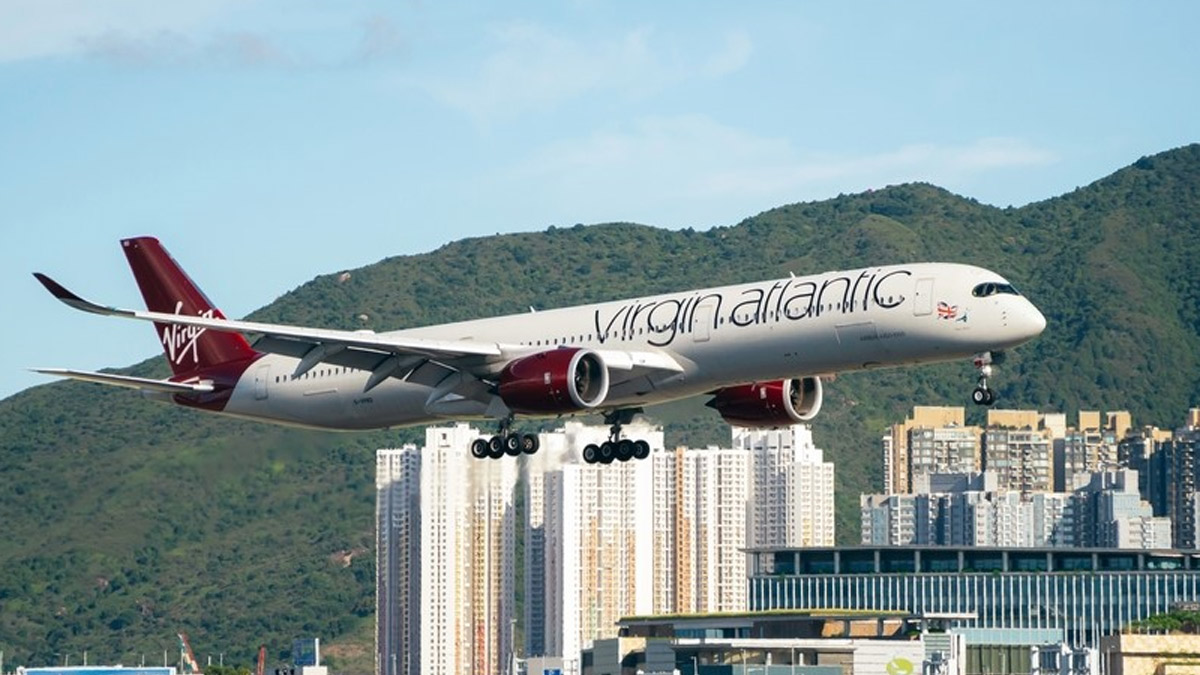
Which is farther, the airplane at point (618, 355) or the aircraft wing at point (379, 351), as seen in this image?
the aircraft wing at point (379, 351)

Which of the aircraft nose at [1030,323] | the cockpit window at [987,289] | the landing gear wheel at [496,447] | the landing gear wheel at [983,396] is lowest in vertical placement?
the landing gear wheel at [496,447]

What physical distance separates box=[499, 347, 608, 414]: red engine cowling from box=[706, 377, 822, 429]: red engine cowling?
20.3 ft

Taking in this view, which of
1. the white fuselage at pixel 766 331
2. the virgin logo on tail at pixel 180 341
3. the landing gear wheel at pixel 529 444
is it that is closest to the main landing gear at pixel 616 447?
the landing gear wheel at pixel 529 444

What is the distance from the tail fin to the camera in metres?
77.8

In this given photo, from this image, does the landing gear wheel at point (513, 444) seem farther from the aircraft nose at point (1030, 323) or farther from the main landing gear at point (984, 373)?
the aircraft nose at point (1030, 323)

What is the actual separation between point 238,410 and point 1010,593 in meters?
129

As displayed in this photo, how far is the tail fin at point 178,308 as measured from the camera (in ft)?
255

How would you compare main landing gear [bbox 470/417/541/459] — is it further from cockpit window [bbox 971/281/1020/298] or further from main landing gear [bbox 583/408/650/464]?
cockpit window [bbox 971/281/1020/298]

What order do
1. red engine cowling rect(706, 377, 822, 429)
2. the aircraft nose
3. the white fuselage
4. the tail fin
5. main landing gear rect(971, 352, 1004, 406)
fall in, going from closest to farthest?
1. the aircraft nose
2. main landing gear rect(971, 352, 1004, 406)
3. the white fuselage
4. red engine cowling rect(706, 377, 822, 429)
5. the tail fin

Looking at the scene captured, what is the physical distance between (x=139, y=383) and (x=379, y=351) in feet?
30.2

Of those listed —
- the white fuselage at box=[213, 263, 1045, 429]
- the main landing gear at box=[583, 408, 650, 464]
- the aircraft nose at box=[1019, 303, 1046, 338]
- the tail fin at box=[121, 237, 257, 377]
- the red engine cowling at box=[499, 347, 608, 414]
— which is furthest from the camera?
the tail fin at box=[121, 237, 257, 377]

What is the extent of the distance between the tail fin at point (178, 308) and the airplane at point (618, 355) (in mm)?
121

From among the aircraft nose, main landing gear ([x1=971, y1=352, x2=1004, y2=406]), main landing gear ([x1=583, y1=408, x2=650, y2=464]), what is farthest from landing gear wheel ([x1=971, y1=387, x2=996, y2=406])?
main landing gear ([x1=583, y1=408, x2=650, y2=464])

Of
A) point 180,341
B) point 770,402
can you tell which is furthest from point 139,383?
point 770,402
